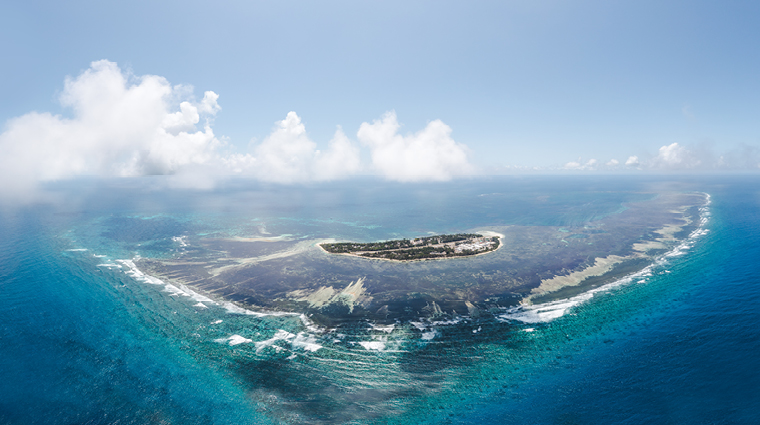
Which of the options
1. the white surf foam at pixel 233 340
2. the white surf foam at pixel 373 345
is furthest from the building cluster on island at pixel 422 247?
the white surf foam at pixel 233 340

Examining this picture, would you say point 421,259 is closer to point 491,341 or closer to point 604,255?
point 491,341

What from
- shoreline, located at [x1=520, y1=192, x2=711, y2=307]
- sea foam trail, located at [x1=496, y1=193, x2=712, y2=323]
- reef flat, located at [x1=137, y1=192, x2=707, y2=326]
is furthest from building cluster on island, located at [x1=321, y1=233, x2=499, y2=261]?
sea foam trail, located at [x1=496, y1=193, x2=712, y2=323]

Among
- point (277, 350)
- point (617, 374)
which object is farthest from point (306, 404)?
point (617, 374)

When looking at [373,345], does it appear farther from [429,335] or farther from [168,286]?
[168,286]

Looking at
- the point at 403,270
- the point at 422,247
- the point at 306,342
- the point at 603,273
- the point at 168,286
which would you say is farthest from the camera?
the point at 422,247

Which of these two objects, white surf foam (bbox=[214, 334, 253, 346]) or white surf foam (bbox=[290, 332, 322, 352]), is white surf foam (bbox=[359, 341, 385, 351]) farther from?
white surf foam (bbox=[214, 334, 253, 346])

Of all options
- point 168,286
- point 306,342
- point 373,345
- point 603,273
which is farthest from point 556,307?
point 168,286
